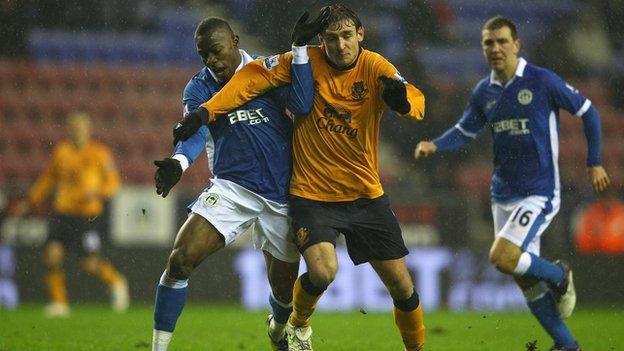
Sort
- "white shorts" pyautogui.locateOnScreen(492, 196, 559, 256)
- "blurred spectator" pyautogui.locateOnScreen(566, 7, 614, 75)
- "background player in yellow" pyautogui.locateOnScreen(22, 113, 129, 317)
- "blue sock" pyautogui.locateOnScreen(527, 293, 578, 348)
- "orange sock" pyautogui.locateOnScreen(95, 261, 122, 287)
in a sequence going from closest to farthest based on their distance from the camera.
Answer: "blue sock" pyautogui.locateOnScreen(527, 293, 578, 348) < "white shorts" pyautogui.locateOnScreen(492, 196, 559, 256) < "background player in yellow" pyautogui.locateOnScreen(22, 113, 129, 317) < "orange sock" pyautogui.locateOnScreen(95, 261, 122, 287) < "blurred spectator" pyautogui.locateOnScreen(566, 7, 614, 75)

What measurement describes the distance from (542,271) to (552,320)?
34 centimetres

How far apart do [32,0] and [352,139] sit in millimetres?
9451

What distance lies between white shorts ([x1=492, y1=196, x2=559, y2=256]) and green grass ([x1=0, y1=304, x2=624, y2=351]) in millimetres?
843

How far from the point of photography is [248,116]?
19.9ft

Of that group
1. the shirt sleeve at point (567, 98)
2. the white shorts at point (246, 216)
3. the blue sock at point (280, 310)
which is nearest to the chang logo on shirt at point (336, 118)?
the white shorts at point (246, 216)

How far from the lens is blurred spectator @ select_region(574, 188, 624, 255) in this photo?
11883mm

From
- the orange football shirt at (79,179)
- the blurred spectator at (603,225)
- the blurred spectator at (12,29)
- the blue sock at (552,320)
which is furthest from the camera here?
the blurred spectator at (12,29)

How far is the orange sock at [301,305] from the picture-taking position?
20.1ft

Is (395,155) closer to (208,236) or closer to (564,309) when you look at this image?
(564,309)

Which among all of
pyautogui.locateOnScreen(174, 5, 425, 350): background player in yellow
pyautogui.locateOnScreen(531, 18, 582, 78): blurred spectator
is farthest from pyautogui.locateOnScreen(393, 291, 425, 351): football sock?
pyautogui.locateOnScreen(531, 18, 582, 78): blurred spectator

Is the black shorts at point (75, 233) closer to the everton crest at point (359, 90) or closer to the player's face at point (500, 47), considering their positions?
the player's face at point (500, 47)

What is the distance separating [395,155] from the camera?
15.2m

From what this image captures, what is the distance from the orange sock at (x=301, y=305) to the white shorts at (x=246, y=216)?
0.20 meters

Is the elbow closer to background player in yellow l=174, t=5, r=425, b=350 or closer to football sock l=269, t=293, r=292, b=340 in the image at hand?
background player in yellow l=174, t=5, r=425, b=350
